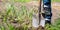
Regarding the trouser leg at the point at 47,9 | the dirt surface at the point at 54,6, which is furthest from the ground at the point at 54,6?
the trouser leg at the point at 47,9

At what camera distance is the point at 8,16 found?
4977 millimetres

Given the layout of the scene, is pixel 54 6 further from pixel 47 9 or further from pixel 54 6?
pixel 47 9

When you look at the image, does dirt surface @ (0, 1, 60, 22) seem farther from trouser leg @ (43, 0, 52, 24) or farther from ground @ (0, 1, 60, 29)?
trouser leg @ (43, 0, 52, 24)

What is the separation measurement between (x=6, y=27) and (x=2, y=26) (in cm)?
13

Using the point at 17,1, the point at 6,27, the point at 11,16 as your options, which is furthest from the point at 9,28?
the point at 17,1

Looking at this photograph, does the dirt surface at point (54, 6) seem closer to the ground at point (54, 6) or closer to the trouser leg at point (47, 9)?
the ground at point (54, 6)

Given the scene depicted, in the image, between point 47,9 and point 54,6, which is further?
point 54,6

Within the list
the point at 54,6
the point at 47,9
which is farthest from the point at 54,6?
the point at 47,9

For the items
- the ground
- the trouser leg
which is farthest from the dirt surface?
the trouser leg

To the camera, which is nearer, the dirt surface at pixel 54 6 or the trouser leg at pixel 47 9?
the trouser leg at pixel 47 9

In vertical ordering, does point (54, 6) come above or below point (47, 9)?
below

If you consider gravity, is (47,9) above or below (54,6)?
above

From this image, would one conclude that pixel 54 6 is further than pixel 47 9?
Yes

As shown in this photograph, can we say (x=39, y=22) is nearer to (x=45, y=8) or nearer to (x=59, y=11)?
(x=45, y=8)
